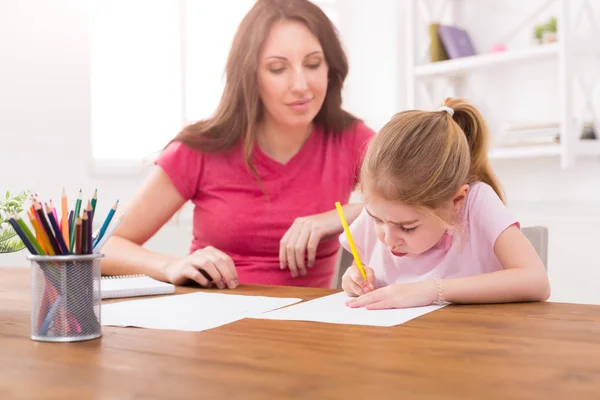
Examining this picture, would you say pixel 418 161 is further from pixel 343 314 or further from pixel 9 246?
pixel 9 246

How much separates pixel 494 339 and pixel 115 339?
0.46m

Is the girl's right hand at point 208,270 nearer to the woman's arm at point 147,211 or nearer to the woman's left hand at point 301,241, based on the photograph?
the woman's left hand at point 301,241

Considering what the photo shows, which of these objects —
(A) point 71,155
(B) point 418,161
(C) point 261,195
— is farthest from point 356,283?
(A) point 71,155

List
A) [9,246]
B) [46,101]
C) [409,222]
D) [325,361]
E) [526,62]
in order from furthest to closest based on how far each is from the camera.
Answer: [526,62]
[46,101]
[409,222]
[9,246]
[325,361]

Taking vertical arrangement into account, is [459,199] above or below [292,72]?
below

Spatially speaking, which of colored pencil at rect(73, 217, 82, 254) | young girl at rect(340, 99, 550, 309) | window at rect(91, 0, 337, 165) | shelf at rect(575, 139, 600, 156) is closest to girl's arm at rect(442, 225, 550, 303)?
young girl at rect(340, 99, 550, 309)

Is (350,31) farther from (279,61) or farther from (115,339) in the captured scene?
(115,339)

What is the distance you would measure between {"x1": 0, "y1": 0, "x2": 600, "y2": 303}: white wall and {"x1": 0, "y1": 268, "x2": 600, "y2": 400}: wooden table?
1.85 m

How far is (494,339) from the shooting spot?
86cm

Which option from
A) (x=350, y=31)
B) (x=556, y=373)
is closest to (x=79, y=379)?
(x=556, y=373)

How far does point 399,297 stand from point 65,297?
1.66ft

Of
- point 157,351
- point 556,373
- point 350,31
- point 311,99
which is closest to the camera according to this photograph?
point 556,373

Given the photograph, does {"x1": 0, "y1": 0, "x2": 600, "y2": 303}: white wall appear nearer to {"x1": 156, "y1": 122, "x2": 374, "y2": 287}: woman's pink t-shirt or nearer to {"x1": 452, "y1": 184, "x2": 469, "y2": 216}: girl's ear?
{"x1": 156, "y1": 122, "x2": 374, "y2": 287}: woman's pink t-shirt

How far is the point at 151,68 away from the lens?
322 cm
